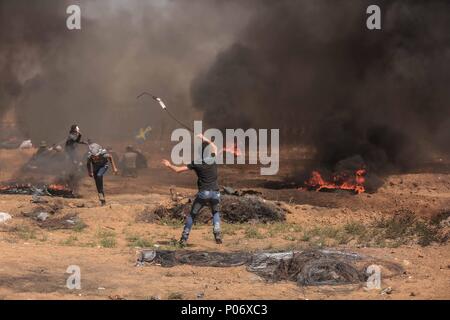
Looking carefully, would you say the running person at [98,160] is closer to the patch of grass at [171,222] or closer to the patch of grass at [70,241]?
the patch of grass at [171,222]

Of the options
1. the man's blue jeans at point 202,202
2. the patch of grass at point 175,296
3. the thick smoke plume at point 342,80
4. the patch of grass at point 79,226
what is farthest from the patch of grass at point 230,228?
the thick smoke plume at point 342,80

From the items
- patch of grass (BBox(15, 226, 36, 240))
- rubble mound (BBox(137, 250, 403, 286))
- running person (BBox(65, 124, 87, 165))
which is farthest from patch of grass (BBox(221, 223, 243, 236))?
running person (BBox(65, 124, 87, 165))

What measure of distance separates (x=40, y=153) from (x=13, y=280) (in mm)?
13532

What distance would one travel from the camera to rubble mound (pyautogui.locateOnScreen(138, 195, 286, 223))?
13430 millimetres

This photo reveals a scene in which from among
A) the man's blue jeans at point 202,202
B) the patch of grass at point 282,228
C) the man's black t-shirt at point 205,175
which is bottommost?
the patch of grass at point 282,228

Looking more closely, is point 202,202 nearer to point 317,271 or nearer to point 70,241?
point 70,241

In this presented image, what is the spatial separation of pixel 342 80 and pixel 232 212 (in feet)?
44.2

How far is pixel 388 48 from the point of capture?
24.1 metres

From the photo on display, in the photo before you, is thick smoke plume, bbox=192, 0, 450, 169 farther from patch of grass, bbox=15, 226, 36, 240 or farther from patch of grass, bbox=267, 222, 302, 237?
patch of grass, bbox=15, 226, 36, 240

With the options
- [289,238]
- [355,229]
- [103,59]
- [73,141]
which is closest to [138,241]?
[289,238]

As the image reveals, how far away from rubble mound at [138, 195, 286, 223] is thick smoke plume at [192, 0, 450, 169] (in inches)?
326

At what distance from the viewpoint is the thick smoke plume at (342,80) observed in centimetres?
2328

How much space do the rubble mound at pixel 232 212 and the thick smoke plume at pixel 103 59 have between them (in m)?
16.9

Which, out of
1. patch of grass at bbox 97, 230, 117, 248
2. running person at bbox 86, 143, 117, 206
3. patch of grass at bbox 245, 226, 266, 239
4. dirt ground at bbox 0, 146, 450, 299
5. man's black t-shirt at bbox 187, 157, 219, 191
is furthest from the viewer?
running person at bbox 86, 143, 117, 206
